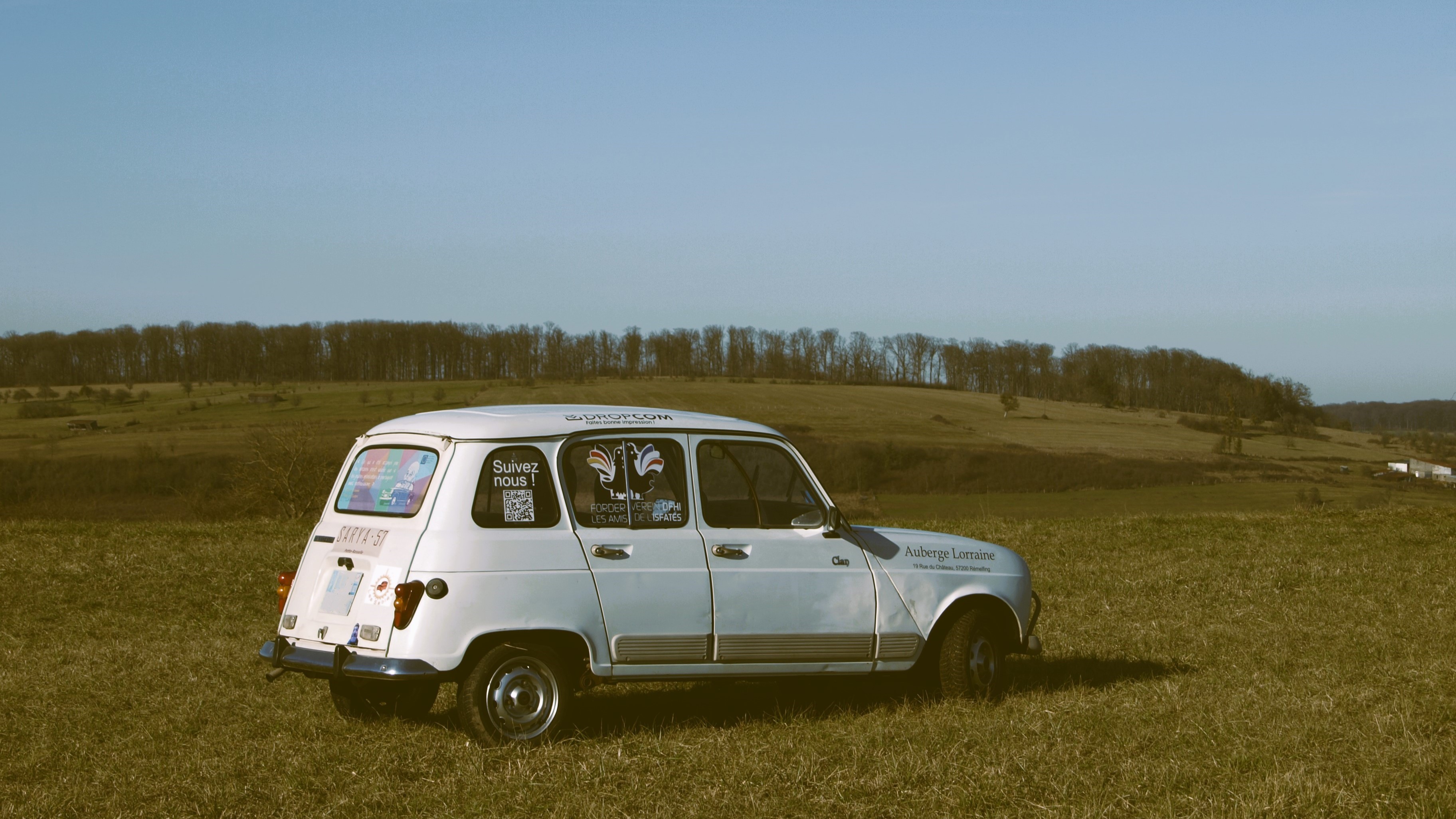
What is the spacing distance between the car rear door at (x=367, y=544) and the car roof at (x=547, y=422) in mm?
130

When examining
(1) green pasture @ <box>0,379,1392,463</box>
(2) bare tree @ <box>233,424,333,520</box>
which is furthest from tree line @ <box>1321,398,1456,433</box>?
(2) bare tree @ <box>233,424,333,520</box>

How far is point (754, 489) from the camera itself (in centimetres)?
778

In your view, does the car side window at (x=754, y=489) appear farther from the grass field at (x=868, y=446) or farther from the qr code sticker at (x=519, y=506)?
the grass field at (x=868, y=446)

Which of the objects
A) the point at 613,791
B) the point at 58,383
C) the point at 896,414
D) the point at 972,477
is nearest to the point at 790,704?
the point at 613,791

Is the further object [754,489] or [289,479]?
[289,479]

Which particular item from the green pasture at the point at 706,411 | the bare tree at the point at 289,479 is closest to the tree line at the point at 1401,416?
the green pasture at the point at 706,411

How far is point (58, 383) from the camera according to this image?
121188 mm

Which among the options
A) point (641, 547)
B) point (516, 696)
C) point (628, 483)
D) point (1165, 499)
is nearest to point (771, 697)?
point (641, 547)

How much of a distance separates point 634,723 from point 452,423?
2239 mm

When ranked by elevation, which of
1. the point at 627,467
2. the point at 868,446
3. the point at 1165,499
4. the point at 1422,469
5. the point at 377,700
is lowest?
the point at 1165,499

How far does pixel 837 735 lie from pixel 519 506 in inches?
91.2

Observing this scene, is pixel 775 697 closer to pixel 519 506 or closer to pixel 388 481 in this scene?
pixel 519 506

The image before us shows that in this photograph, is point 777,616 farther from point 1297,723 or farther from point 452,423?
point 1297,723

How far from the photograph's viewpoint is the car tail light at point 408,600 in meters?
6.69
